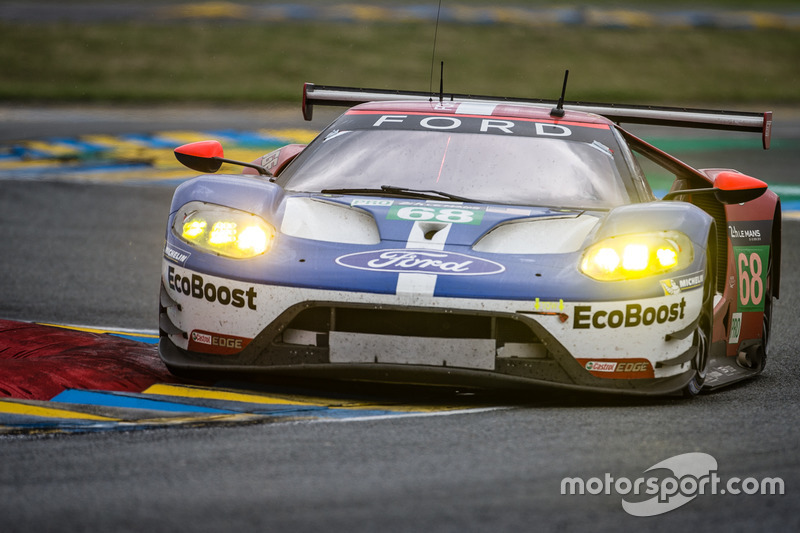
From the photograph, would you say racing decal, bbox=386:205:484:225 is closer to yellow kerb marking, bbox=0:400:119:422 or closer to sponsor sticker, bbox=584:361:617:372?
sponsor sticker, bbox=584:361:617:372

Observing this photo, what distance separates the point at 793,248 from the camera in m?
10.2

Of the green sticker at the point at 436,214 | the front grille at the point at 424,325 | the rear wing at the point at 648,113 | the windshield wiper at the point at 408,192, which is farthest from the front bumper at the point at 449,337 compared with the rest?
the rear wing at the point at 648,113

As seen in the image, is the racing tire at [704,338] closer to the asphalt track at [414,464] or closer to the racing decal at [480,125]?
the asphalt track at [414,464]

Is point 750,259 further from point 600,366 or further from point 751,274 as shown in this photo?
point 600,366

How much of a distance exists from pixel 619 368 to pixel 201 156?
226 centimetres

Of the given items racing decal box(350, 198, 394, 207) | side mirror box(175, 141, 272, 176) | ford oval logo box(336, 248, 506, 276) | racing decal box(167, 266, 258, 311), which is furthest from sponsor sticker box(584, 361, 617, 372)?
side mirror box(175, 141, 272, 176)

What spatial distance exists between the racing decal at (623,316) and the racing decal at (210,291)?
1196mm

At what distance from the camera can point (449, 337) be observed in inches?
185

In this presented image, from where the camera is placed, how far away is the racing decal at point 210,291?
484 centimetres

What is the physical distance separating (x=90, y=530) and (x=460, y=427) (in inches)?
60.1

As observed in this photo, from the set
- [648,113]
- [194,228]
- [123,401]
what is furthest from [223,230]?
[648,113]

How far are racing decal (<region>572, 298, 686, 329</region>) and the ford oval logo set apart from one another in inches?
13.1

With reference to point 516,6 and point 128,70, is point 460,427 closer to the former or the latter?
point 128,70

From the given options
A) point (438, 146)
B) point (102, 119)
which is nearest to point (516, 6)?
point (102, 119)
